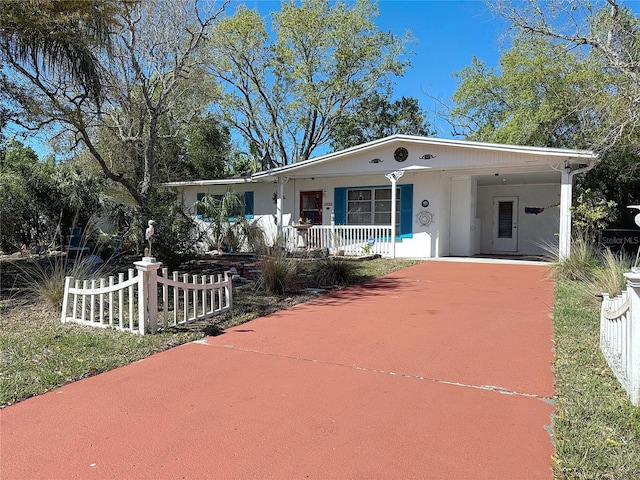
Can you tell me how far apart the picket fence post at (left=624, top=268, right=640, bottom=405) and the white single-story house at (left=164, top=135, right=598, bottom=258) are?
848 centimetres

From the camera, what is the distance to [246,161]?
27875 millimetres

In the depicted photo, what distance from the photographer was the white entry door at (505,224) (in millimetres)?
16047

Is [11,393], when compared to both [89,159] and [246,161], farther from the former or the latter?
[246,161]

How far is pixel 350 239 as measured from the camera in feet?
47.2

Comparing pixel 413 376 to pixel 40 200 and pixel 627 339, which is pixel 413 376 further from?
pixel 40 200

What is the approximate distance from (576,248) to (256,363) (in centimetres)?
837

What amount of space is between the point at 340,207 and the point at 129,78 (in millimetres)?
7347

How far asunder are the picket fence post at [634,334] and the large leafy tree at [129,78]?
903 centimetres

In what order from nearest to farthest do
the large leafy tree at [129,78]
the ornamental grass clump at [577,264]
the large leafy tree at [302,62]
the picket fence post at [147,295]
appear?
the picket fence post at [147,295], the large leafy tree at [129,78], the ornamental grass clump at [577,264], the large leafy tree at [302,62]

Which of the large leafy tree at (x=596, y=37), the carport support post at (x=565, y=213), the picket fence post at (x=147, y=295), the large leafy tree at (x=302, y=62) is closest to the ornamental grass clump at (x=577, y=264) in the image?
the carport support post at (x=565, y=213)

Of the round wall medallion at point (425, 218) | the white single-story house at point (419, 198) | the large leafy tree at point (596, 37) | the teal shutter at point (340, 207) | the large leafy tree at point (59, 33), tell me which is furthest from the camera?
the teal shutter at point (340, 207)

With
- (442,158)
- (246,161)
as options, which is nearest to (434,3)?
(442,158)

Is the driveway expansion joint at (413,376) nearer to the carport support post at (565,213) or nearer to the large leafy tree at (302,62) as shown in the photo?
the carport support post at (565,213)

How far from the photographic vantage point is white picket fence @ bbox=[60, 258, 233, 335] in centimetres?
502
